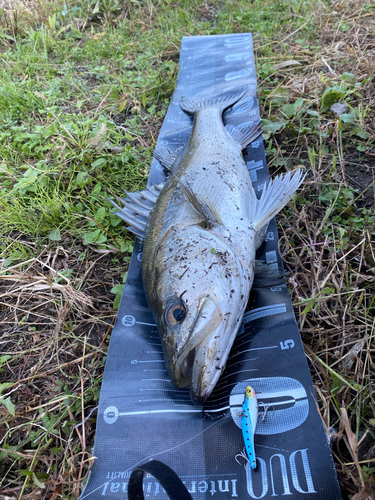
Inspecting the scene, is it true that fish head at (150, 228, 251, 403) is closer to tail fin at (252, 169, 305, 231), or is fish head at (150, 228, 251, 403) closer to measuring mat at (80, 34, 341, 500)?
measuring mat at (80, 34, 341, 500)

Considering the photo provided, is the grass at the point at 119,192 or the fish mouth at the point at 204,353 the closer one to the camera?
the fish mouth at the point at 204,353

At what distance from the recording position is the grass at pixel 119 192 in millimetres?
→ 1842

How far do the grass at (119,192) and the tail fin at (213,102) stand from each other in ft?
1.03

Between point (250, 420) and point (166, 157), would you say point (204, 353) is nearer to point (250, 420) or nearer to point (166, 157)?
point (250, 420)

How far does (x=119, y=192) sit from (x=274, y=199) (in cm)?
150

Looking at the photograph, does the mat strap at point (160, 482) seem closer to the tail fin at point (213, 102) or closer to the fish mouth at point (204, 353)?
the fish mouth at point (204, 353)

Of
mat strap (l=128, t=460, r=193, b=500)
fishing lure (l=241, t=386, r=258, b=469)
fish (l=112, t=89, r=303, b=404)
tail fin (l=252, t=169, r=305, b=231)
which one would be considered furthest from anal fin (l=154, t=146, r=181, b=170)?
mat strap (l=128, t=460, r=193, b=500)

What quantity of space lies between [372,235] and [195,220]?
129 cm

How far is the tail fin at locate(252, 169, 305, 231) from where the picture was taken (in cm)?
240

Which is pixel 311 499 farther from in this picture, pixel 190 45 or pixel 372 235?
pixel 190 45

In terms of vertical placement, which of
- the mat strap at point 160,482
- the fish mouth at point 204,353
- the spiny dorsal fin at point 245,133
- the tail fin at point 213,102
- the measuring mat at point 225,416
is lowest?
the measuring mat at point 225,416

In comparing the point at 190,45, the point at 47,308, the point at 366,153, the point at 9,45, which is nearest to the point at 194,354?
the point at 47,308

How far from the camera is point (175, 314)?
6.28 ft

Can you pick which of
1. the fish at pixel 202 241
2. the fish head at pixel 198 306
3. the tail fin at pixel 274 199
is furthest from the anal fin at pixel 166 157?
the fish head at pixel 198 306
